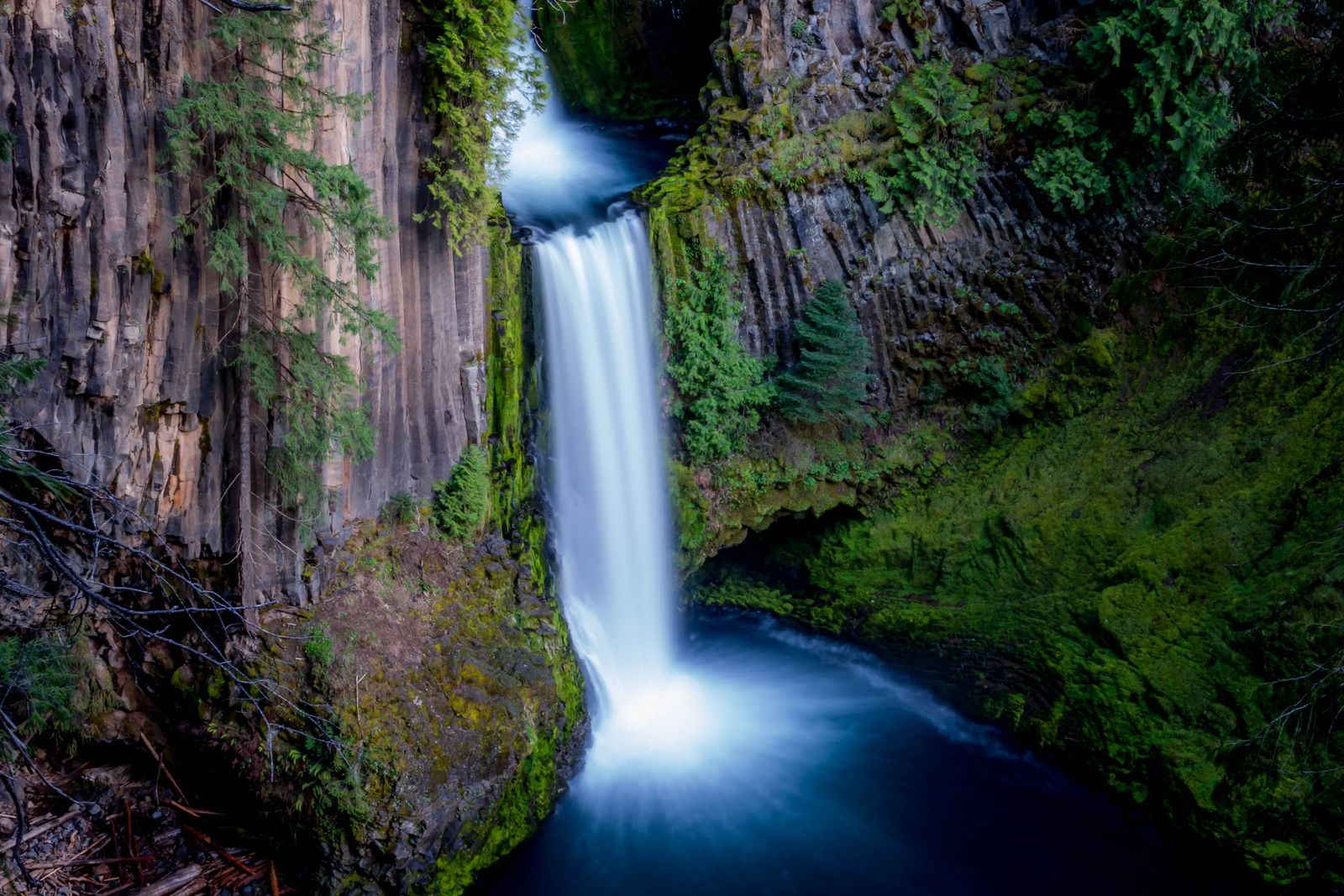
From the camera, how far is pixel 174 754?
7.92 meters

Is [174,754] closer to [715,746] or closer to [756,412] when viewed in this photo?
[715,746]

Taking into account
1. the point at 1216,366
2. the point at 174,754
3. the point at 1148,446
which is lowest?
the point at 174,754

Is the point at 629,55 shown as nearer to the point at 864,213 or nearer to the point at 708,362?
the point at 864,213

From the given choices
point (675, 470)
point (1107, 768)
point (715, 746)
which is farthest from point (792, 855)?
point (675, 470)

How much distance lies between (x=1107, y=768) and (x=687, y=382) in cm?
723

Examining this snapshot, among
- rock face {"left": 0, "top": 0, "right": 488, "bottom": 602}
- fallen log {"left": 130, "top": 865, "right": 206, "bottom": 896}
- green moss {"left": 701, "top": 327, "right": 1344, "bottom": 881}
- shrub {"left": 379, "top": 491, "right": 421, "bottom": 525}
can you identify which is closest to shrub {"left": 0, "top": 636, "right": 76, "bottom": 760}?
rock face {"left": 0, "top": 0, "right": 488, "bottom": 602}

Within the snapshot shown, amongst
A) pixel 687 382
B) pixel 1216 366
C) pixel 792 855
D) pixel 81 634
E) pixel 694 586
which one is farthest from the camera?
pixel 694 586

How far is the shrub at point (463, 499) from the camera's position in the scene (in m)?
9.27

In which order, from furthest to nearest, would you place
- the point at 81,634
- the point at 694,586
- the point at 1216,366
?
1. the point at 694,586
2. the point at 1216,366
3. the point at 81,634

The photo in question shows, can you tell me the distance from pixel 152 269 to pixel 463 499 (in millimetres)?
3772

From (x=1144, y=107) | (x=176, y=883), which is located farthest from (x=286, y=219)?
(x=1144, y=107)

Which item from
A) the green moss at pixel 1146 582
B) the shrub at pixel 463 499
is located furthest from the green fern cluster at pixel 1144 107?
the shrub at pixel 463 499

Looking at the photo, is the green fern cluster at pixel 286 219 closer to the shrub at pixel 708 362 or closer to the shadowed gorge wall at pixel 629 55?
the shrub at pixel 708 362

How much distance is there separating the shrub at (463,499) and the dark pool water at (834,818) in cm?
309
